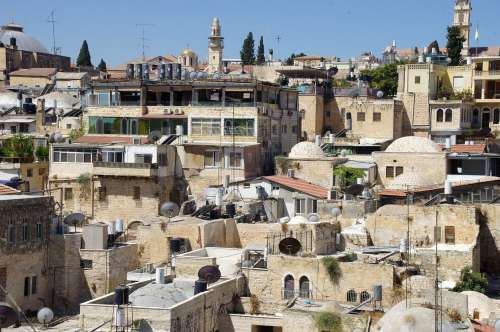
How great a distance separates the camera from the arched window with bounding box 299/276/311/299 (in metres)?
26.0

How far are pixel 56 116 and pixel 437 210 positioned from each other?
29530 millimetres

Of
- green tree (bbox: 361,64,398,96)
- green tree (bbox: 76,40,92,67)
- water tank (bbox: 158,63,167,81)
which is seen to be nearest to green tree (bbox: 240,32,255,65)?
green tree (bbox: 76,40,92,67)

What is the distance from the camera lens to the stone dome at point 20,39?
299ft

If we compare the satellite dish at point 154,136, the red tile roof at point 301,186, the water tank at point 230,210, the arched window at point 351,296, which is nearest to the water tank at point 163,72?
the satellite dish at point 154,136

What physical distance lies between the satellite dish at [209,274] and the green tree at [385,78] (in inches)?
1365

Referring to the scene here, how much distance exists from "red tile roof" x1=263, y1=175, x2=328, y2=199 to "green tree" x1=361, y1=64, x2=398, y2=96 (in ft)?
77.6

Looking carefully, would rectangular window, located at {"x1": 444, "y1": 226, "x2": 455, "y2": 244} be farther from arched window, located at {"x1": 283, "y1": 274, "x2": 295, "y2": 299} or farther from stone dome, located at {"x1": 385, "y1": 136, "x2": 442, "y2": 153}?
stone dome, located at {"x1": 385, "y1": 136, "x2": 442, "y2": 153}

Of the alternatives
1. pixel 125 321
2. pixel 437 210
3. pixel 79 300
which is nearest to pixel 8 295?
pixel 79 300

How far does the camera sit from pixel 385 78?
60.6m

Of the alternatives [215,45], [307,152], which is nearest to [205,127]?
[307,152]

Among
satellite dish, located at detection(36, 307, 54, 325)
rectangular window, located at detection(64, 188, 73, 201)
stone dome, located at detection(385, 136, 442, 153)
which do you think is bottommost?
satellite dish, located at detection(36, 307, 54, 325)

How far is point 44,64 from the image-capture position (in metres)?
90.2

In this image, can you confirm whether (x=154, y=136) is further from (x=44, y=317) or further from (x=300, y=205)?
(x=44, y=317)

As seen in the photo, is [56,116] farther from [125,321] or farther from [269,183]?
[125,321]
